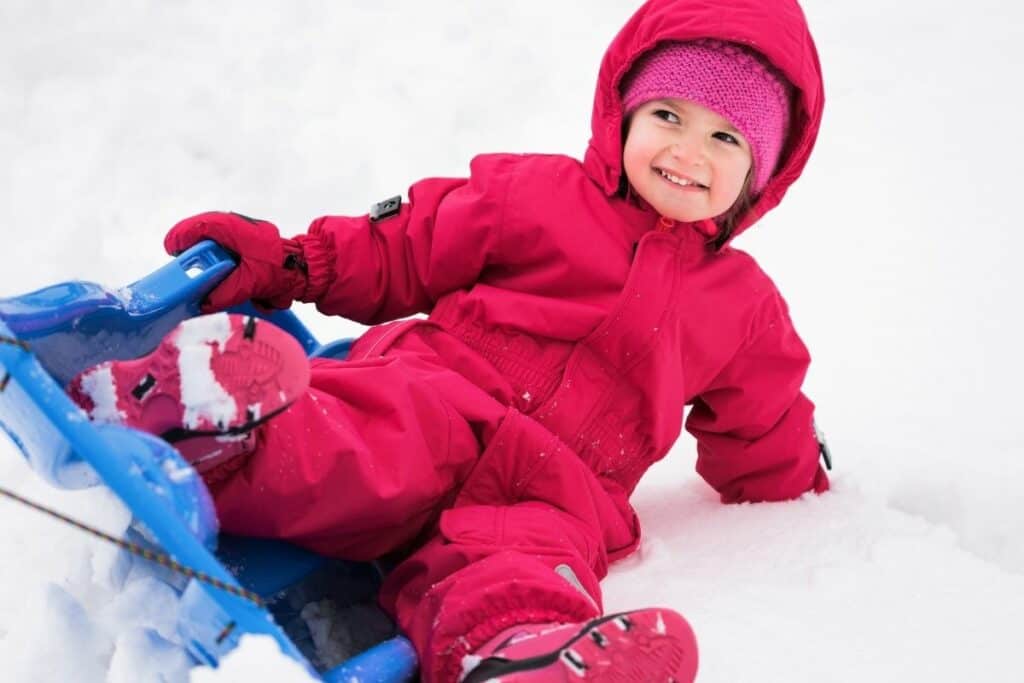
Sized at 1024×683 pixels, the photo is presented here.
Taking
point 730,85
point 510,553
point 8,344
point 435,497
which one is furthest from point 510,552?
point 730,85

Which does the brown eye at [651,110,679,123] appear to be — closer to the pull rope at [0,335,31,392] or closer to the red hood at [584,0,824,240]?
the red hood at [584,0,824,240]

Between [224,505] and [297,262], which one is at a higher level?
[297,262]

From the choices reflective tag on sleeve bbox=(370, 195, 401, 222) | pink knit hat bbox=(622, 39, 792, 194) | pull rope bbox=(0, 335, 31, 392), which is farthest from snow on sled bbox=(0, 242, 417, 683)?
pink knit hat bbox=(622, 39, 792, 194)

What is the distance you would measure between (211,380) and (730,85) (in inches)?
27.3

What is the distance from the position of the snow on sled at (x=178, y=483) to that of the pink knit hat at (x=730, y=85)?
1.78 feet

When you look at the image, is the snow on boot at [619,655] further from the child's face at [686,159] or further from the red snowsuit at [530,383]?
the child's face at [686,159]

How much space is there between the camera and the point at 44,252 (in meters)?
1.75

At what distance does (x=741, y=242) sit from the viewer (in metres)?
2.16

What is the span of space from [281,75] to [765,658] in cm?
168

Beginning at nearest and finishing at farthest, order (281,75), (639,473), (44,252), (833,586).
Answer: (833,586) < (639,473) < (44,252) < (281,75)

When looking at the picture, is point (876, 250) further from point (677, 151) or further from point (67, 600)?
point (67, 600)

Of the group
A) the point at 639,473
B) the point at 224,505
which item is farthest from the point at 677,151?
the point at 224,505

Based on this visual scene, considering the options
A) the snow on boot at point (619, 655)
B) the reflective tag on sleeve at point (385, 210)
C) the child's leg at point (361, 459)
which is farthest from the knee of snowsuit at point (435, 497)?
the reflective tag on sleeve at point (385, 210)

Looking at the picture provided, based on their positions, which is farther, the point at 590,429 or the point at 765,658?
the point at 590,429
